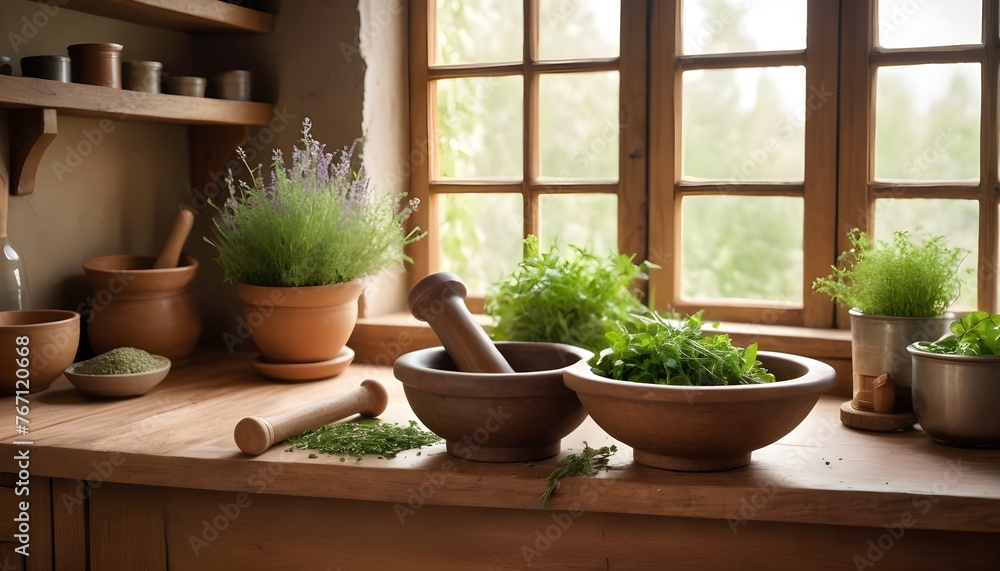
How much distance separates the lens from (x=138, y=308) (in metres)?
2.05

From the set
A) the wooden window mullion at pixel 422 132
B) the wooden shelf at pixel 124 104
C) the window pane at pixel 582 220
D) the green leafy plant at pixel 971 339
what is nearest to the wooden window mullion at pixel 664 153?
the wooden window mullion at pixel 422 132

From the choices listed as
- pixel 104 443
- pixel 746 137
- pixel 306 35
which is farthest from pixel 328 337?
pixel 746 137

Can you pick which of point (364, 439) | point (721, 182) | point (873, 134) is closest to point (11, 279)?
point (364, 439)

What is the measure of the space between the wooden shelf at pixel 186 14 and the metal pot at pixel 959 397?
1.63m

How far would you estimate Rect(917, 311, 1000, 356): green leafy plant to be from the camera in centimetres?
153

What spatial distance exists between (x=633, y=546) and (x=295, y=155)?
45.6 inches

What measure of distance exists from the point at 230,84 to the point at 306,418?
3.21 ft

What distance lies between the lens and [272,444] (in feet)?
5.17

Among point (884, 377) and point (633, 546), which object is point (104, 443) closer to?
point (633, 546)

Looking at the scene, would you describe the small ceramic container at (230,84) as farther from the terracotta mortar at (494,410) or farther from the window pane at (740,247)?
the window pane at (740,247)

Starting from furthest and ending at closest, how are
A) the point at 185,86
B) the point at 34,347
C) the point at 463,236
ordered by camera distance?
the point at 463,236, the point at 185,86, the point at 34,347

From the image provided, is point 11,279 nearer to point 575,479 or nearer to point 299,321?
point 299,321

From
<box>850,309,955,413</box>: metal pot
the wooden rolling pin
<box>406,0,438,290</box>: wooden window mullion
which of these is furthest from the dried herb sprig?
<box>406,0,438,290</box>: wooden window mullion

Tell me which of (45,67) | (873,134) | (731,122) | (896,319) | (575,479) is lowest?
(575,479)
